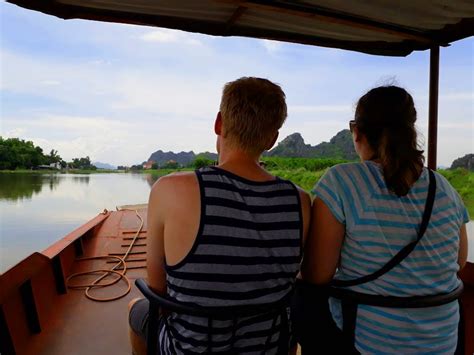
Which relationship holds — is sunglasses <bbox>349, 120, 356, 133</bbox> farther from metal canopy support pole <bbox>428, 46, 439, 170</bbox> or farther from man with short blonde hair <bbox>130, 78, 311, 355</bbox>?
metal canopy support pole <bbox>428, 46, 439, 170</bbox>

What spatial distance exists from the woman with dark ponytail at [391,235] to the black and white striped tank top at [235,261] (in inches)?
5.3

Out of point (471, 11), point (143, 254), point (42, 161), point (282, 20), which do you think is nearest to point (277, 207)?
point (282, 20)

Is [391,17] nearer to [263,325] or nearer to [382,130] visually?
[382,130]

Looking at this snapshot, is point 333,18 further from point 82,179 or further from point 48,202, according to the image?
point 82,179

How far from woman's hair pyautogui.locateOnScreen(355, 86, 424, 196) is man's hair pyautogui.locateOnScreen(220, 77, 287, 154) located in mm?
267

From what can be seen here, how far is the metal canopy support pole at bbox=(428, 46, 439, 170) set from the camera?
201cm

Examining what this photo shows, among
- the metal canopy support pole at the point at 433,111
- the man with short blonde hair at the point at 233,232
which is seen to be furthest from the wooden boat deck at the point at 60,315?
the metal canopy support pole at the point at 433,111

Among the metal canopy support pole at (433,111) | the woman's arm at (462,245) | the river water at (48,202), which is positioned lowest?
the river water at (48,202)

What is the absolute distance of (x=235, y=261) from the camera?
833 millimetres

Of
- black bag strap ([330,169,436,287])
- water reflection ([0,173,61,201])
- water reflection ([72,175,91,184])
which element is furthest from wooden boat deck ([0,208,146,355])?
water reflection ([72,175,91,184])

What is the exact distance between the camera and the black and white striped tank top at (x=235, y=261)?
0.82 m

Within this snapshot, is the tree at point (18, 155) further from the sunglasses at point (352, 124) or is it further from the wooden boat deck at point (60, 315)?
the sunglasses at point (352, 124)

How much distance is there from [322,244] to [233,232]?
297 millimetres

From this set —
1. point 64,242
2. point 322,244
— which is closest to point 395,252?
point 322,244
